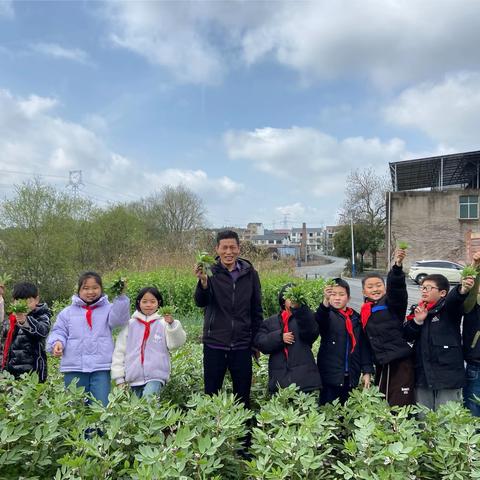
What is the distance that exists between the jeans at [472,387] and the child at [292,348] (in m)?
1.22

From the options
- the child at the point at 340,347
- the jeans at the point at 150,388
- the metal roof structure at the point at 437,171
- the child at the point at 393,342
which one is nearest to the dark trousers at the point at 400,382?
the child at the point at 393,342

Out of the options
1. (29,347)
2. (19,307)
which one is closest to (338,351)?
(19,307)

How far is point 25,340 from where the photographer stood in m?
3.93

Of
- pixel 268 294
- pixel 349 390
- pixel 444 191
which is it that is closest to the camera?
pixel 349 390

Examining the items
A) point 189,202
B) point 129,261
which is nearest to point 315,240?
point 189,202

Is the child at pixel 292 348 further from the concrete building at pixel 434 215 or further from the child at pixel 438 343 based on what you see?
the concrete building at pixel 434 215

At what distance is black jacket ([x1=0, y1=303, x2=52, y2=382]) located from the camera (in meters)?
3.89

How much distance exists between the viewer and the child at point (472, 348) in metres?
3.42

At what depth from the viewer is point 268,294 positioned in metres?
10.0

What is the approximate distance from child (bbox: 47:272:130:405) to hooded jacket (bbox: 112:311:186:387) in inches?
3.5

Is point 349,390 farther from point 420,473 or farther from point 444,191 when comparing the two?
point 444,191

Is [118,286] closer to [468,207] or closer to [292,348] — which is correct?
[292,348]

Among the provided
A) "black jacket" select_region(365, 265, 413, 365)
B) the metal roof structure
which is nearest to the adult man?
"black jacket" select_region(365, 265, 413, 365)

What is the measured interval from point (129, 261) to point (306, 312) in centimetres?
1236
